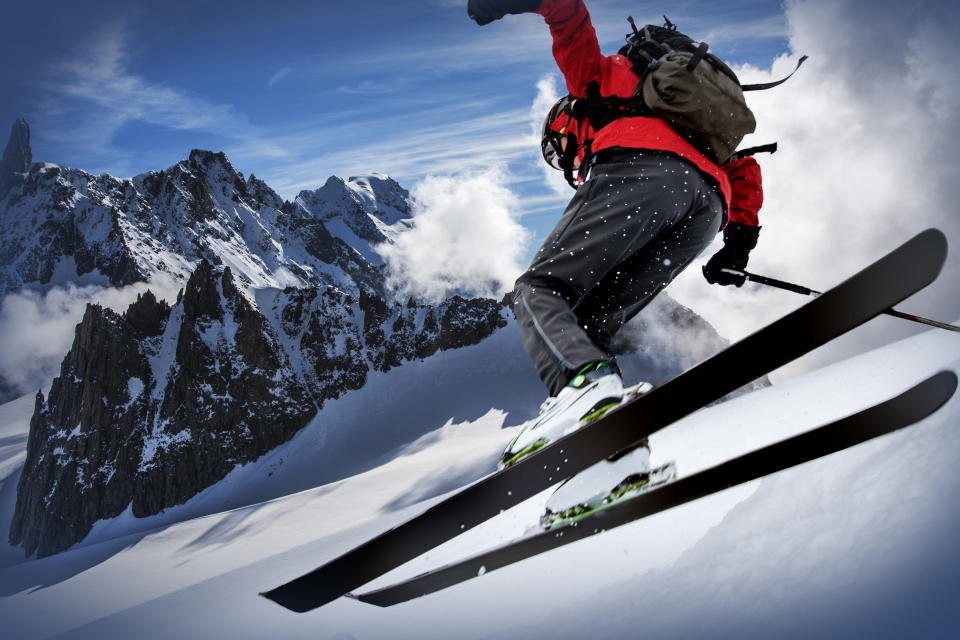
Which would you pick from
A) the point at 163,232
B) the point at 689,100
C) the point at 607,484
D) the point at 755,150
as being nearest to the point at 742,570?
the point at 607,484

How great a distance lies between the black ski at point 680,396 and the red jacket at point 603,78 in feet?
3.10

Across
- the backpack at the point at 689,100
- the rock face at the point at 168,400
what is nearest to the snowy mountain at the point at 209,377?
the rock face at the point at 168,400

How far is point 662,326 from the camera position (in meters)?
70.9

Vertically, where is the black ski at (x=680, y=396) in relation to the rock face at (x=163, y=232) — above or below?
below

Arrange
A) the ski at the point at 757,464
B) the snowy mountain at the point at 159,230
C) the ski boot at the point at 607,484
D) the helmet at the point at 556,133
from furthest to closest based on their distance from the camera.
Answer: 1. the snowy mountain at the point at 159,230
2. the helmet at the point at 556,133
3. the ski boot at the point at 607,484
4. the ski at the point at 757,464

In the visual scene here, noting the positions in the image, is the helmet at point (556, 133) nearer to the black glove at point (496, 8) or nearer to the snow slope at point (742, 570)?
the black glove at point (496, 8)

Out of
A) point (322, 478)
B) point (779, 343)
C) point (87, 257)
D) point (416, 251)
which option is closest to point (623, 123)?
point (779, 343)

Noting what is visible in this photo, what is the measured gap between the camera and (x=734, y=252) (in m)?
3.10

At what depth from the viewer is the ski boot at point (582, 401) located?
5.97ft

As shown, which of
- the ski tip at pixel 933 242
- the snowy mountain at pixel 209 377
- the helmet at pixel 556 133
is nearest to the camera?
the ski tip at pixel 933 242

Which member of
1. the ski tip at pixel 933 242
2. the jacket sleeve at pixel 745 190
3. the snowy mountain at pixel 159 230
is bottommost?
the ski tip at pixel 933 242

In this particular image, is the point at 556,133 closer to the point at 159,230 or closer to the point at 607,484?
the point at 607,484

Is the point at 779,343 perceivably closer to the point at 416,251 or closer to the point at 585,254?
the point at 585,254

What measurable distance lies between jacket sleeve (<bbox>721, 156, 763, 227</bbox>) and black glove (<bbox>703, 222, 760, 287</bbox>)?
0.05 metres
